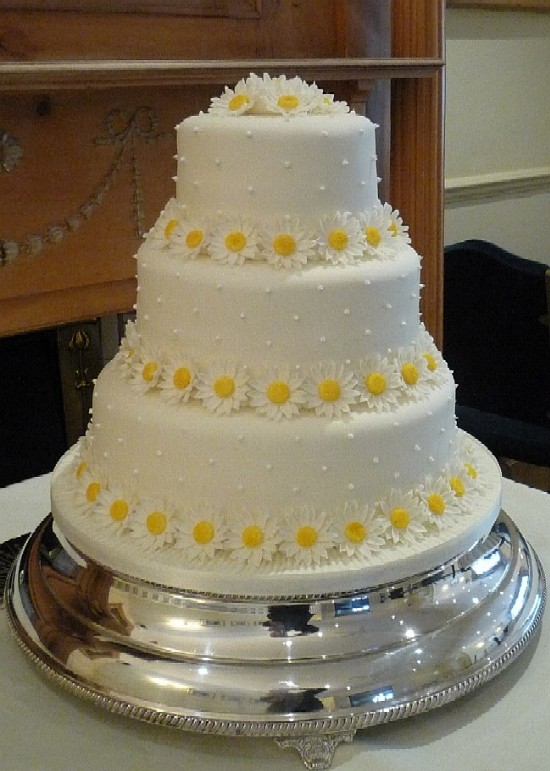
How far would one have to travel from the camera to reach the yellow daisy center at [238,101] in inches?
40.6

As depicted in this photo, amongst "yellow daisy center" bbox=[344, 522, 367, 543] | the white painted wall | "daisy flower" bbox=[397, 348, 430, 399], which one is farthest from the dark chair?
"yellow daisy center" bbox=[344, 522, 367, 543]

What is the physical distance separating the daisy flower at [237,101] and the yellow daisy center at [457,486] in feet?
1.64

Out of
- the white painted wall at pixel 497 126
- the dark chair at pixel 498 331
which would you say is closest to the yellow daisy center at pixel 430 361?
the dark chair at pixel 498 331

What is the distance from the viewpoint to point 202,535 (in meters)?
0.94

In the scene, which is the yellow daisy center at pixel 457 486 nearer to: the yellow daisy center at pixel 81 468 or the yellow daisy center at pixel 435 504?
the yellow daisy center at pixel 435 504

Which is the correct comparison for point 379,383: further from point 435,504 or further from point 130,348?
point 130,348

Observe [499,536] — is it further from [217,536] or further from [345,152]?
[345,152]

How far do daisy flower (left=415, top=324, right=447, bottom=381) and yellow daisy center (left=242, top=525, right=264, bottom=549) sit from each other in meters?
0.28

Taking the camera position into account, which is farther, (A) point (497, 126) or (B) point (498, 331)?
(A) point (497, 126)

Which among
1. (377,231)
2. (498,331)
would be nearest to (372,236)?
(377,231)

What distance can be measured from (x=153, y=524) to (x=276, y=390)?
0.66 feet

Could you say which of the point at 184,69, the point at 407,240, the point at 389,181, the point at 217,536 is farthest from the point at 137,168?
the point at 217,536

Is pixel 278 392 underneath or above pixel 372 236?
underneath

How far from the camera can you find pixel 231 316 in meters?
0.97
